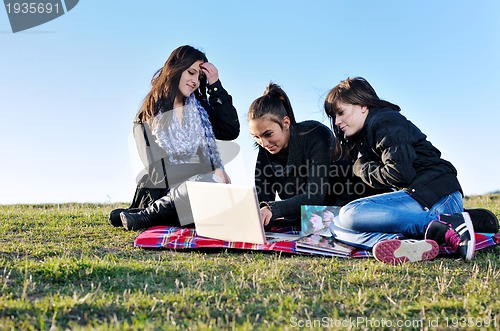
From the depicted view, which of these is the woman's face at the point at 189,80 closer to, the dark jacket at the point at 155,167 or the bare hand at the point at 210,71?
the bare hand at the point at 210,71

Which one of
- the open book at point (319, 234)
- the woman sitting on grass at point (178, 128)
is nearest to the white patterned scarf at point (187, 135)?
the woman sitting on grass at point (178, 128)

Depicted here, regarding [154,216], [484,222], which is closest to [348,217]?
[484,222]

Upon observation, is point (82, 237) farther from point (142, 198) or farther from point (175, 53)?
point (175, 53)

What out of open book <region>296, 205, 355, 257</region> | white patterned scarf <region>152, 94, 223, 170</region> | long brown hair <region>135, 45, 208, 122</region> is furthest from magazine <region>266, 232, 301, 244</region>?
long brown hair <region>135, 45, 208, 122</region>

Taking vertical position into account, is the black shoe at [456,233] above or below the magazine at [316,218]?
below

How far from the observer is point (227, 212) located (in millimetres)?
4957

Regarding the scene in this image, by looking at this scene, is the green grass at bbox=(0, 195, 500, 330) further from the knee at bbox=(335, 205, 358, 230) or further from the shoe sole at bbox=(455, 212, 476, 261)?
the knee at bbox=(335, 205, 358, 230)

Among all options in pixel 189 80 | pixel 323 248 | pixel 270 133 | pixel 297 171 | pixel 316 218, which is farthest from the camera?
pixel 189 80

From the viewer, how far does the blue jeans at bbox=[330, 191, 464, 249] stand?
504 centimetres

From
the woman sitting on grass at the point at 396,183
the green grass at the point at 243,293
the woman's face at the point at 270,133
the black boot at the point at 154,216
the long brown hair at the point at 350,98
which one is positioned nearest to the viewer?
the green grass at the point at 243,293

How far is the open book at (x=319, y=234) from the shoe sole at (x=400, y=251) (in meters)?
0.43

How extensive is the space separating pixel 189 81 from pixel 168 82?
263 millimetres

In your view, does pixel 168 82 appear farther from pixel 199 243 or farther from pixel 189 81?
pixel 199 243

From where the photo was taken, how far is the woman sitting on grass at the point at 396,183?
16.5ft
